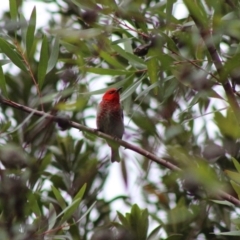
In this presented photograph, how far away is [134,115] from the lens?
2.56 metres

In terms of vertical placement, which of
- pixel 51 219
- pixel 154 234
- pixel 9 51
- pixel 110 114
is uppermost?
pixel 9 51

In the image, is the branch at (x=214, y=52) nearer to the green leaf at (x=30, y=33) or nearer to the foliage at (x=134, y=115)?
the foliage at (x=134, y=115)

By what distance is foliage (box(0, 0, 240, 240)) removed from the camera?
208 cm

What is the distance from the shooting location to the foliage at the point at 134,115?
2080 mm

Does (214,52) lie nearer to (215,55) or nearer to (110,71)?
(215,55)

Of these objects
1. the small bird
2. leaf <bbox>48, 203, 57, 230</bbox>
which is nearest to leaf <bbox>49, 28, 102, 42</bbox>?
leaf <bbox>48, 203, 57, 230</bbox>

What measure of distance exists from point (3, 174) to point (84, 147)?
1.79 m

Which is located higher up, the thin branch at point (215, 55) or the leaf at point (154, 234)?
the thin branch at point (215, 55)

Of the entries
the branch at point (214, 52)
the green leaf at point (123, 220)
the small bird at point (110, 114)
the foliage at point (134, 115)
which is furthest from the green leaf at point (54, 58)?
the small bird at point (110, 114)

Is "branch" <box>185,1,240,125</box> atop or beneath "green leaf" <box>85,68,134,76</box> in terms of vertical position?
atop

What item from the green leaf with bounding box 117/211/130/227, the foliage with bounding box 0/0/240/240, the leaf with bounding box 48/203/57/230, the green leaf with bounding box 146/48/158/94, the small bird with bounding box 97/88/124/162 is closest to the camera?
the foliage with bounding box 0/0/240/240

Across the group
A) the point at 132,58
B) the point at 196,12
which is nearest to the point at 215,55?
the point at 196,12

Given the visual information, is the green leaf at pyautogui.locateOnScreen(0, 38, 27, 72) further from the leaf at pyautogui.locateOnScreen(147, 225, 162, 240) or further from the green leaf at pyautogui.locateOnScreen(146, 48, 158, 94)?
the leaf at pyautogui.locateOnScreen(147, 225, 162, 240)

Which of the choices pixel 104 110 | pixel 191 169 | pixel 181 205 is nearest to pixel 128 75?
pixel 181 205
